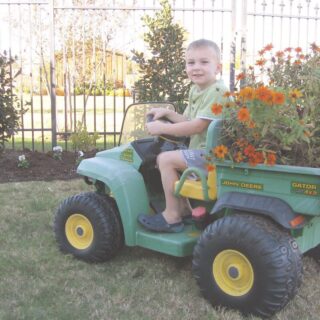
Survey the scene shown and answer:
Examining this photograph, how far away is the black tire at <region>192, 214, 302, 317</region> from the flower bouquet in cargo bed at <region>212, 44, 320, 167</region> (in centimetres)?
35

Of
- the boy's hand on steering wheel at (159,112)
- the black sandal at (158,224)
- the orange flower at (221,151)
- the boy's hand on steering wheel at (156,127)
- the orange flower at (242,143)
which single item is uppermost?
the boy's hand on steering wheel at (159,112)

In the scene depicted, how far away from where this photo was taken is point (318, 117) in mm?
Answer: 2592

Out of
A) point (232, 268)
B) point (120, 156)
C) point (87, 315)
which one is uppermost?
point (120, 156)

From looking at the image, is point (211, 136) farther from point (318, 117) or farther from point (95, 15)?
point (95, 15)

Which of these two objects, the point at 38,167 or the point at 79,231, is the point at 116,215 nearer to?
the point at 79,231

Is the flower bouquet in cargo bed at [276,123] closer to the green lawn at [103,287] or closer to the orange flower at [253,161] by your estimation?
the orange flower at [253,161]

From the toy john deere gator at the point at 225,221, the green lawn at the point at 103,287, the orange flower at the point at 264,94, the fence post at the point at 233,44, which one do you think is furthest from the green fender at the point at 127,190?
the fence post at the point at 233,44

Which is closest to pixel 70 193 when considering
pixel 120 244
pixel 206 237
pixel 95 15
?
pixel 120 244

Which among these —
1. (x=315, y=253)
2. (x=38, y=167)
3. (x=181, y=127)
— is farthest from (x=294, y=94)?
(x=38, y=167)

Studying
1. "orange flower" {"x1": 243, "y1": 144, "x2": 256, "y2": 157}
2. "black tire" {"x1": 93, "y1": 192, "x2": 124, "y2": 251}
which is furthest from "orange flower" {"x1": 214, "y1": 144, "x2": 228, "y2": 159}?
"black tire" {"x1": 93, "y1": 192, "x2": 124, "y2": 251}

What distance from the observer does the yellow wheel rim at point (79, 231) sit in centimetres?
339

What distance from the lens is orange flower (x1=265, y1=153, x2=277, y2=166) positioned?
2.45 metres

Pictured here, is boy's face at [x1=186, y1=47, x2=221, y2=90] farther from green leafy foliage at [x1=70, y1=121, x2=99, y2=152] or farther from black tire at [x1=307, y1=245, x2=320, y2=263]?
green leafy foliage at [x1=70, y1=121, x2=99, y2=152]

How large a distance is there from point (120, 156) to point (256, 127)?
118 cm
